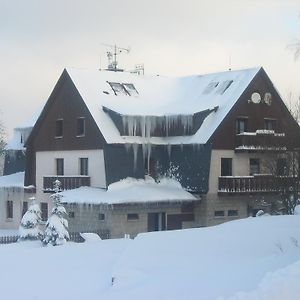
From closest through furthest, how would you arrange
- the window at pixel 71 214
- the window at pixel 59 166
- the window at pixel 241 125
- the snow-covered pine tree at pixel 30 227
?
the snow-covered pine tree at pixel 30 227 → the window at pixel 71 214 → the window at pixel 241 125 → the window at pixel 59 166

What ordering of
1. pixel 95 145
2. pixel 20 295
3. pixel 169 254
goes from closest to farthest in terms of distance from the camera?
pixel 20 295 → pixel 169 254 → pixel 95 145

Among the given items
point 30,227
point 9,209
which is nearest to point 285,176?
point 30,227

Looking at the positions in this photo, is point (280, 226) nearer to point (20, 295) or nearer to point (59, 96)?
point (20, 295)

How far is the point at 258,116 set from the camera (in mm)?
37281

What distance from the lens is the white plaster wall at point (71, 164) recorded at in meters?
34.9

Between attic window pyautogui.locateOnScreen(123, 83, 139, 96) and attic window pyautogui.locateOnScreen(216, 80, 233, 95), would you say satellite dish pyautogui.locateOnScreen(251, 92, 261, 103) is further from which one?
attic window pyautogui.locateOnScreen(123, 83, 139, 96)

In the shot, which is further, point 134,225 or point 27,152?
point 27,152

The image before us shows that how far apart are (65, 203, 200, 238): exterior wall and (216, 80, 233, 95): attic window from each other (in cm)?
807

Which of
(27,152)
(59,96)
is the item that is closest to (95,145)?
(59,96)

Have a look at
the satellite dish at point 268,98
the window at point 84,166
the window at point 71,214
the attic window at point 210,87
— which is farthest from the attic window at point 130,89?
the window at point 71,214

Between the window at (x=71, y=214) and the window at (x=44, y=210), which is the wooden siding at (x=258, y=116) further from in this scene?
the window at (x=44, y=210)

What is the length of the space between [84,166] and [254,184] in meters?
10.1

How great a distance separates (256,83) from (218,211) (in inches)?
316

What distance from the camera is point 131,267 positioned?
52.5ft
